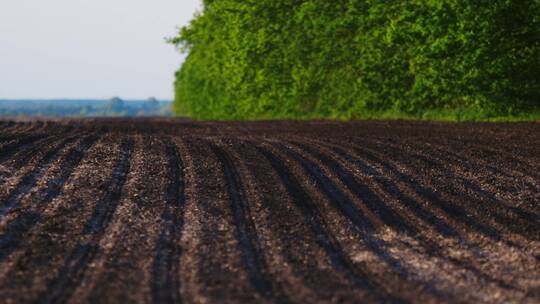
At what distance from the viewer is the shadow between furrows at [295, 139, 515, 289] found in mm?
9523

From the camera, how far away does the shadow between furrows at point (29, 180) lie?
41.0ft

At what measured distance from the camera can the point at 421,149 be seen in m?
19.9

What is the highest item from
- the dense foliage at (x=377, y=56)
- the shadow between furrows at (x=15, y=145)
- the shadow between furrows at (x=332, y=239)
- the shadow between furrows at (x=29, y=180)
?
the dense foliage at (x=377, y=56)

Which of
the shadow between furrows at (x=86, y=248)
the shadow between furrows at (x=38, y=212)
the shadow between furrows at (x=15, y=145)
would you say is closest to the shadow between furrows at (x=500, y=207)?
the shadow between furrows at (x=86, y=248)

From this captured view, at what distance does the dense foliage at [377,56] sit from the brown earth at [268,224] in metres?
8.74

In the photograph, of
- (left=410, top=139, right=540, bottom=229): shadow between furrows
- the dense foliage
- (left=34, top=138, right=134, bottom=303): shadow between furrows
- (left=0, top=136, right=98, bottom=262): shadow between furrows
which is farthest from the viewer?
the dense foliage

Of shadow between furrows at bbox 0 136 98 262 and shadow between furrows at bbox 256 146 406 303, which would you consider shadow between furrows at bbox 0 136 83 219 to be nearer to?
shadow between furrows at bbox 0 136 98 262

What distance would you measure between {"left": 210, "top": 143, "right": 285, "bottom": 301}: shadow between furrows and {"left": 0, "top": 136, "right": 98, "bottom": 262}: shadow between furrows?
322 cm

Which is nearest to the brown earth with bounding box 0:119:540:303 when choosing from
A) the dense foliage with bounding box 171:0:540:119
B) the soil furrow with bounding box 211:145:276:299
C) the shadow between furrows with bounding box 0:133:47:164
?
the soil furrow with bounding box 211:145:276:299

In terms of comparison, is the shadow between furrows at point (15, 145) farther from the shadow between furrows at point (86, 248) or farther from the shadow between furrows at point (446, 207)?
the shadow between furrows at point (446, 207)

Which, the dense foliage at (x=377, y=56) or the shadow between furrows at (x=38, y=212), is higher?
the dense foliage at (x=377, y=56)

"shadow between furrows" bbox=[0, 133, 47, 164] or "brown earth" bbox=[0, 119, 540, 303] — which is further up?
"shadow between furrows" bbox=[0, 133, 47, 164]

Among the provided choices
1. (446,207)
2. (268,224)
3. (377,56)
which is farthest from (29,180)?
(377,56)

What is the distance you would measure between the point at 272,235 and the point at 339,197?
3.02 metres
